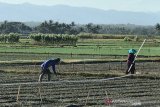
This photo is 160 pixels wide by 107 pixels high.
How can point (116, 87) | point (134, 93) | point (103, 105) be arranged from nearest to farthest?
point (103, 105), point (134, 93), point (116, 87)

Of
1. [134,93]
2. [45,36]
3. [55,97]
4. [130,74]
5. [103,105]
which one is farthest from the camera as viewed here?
[45,36]

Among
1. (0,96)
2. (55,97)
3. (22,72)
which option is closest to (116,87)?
(55,97)

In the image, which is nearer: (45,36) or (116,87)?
(116,87)

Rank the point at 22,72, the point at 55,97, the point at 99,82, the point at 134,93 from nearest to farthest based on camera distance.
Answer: the point at 55,97
the point at 134,93
the point at 99,82
the point at 22,72

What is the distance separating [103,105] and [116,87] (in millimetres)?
4127

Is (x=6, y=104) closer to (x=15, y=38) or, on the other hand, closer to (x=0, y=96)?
(x=0, y=96)

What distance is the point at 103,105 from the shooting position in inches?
479

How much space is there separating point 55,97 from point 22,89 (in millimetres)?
2200

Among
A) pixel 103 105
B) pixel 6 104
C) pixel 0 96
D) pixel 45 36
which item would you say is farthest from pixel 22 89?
pixel 45 36

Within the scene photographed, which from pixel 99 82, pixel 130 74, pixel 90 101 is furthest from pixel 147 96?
pixel 130 74

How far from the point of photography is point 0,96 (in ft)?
45.7

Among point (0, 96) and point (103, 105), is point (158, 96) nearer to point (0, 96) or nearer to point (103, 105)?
point (103, 105)

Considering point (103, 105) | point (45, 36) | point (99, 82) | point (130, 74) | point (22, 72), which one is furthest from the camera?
point (45, 36)

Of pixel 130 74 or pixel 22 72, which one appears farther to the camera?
pixel 22 72
